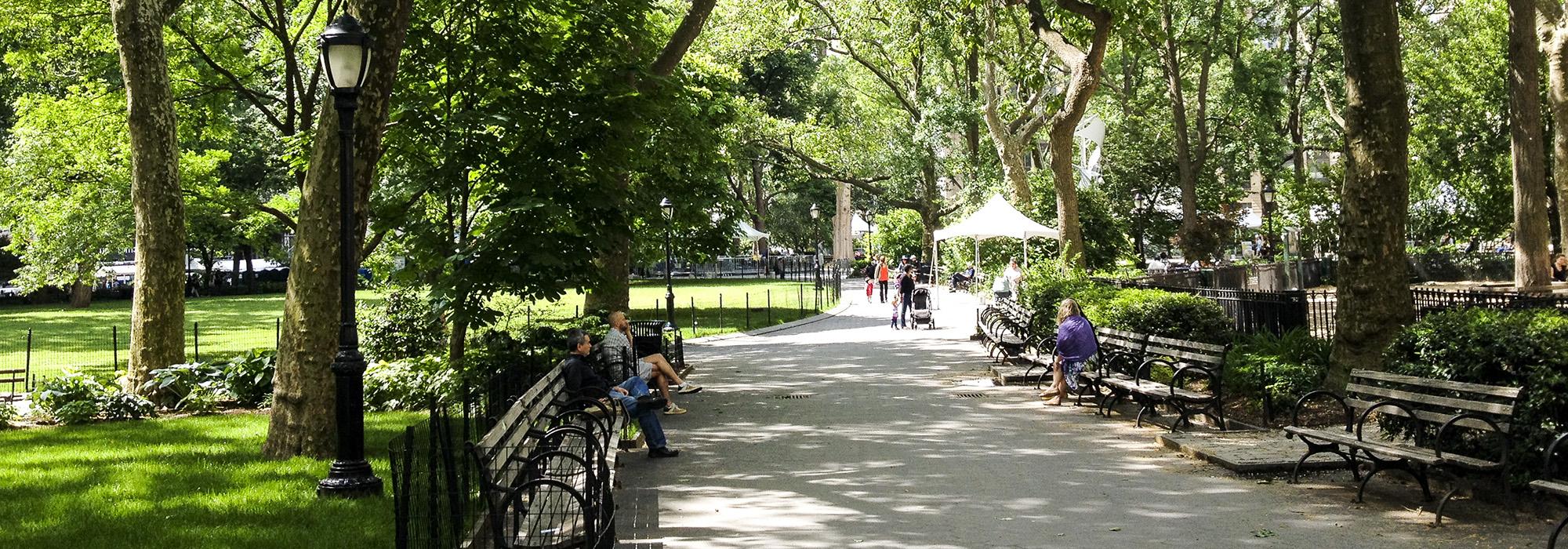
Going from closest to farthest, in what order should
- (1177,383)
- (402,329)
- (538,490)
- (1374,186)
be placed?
(538,490) → (1374,186) → (1177,383) → (402,329)

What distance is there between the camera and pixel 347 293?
909 cm

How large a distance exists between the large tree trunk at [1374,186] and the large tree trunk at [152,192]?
1382 cm

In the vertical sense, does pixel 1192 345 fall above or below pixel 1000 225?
below

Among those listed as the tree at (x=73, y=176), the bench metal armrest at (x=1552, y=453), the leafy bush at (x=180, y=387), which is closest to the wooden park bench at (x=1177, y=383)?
the bench metal armrest at (x=1552, y=453)

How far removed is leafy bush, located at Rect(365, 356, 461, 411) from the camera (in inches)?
616

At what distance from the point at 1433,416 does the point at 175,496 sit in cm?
908

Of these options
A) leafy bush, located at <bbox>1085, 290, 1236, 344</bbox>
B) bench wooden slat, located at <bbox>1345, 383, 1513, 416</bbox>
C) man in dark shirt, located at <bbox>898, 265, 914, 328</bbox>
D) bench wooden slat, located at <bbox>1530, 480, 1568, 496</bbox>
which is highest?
man in dark shirt, located at <bbox>898, 265, 914, 328</bbox>

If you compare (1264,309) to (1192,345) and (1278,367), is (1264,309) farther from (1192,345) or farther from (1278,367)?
(1192,345)

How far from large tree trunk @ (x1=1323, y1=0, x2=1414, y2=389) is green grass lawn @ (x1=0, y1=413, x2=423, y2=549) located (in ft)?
30.4

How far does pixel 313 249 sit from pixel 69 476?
2.73 m

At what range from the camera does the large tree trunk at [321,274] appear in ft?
35.6

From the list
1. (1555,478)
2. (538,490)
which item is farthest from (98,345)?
(1555,478)

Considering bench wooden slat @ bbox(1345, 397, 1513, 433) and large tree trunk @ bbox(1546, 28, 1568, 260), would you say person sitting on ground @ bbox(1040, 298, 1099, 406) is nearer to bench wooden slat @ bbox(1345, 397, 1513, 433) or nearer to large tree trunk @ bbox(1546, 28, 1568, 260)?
bench wooden slat @ bbox(1345, 397, 1513, 433)

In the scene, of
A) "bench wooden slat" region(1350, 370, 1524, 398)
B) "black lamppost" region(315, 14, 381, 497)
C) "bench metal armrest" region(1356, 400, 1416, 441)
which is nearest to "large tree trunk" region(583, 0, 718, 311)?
"black lamppost" region(315, 14, 381, 497)
